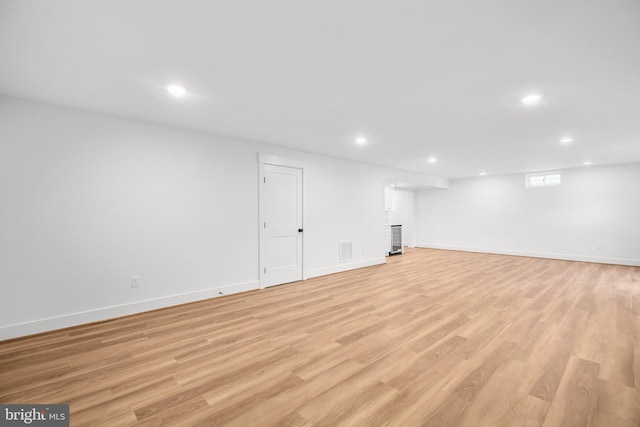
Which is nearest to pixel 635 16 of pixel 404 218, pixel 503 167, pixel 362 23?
pixel 362 23

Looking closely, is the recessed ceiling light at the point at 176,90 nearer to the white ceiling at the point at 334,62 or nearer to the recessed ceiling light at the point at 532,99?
the white ceiling at the point at 334,62

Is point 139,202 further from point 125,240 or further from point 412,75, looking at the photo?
point 412,75

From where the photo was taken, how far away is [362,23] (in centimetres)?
173

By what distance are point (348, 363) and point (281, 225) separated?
3.01 meters

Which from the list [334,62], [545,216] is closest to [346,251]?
[334,62]

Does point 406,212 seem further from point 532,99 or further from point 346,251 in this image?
point 532,99

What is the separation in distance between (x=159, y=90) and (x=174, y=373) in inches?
103

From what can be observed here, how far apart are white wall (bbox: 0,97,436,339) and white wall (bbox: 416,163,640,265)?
7.17m

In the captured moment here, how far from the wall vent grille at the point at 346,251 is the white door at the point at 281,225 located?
121 centimetres

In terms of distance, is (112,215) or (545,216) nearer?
(112,215)

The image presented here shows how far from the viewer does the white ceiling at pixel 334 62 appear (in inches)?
64.7

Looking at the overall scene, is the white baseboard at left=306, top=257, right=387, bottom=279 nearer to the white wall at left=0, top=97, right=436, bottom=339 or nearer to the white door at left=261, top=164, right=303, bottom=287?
the white door at left=261, top=164, right=303, bottom=287

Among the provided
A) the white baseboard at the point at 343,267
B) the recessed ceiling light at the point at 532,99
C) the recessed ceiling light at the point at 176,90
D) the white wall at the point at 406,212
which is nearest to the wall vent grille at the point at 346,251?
the white baseboard at the point at 343,267

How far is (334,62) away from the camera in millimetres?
2191
